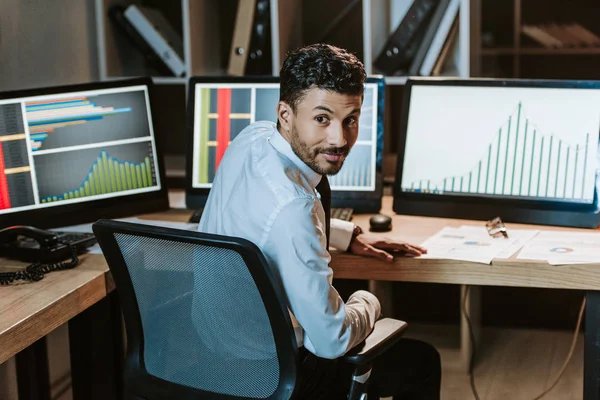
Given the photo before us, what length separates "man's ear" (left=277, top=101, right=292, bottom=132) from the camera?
63.0 inches

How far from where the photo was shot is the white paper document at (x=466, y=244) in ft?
6.53

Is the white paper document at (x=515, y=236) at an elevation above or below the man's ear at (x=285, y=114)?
below

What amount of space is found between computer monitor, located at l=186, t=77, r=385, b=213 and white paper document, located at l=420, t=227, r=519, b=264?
32 centimetres

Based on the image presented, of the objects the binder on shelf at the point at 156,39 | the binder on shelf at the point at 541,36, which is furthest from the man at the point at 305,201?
the binder on shelf at the point at 541,36

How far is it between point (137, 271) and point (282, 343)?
12.3 inches

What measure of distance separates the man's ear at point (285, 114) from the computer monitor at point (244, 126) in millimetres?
833

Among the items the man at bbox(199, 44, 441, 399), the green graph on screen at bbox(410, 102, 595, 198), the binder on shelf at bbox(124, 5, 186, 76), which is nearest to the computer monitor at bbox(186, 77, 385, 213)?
the green graph on screen at bbox(410, 102, 595, 198)

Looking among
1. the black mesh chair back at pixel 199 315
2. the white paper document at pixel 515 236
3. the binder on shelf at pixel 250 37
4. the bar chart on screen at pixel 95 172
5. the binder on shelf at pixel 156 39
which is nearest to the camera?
the black mesh chair back at pixel 199 315

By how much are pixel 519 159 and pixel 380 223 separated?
1.42ft

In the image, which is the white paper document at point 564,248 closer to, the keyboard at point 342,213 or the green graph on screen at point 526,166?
the green graph on screen at point 526,166

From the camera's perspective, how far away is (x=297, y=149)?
1614 millimetres

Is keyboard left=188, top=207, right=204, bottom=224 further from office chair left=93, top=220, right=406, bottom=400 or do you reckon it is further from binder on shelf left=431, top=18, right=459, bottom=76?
binder on shelf left=431, top=18, right=459, bottom=76

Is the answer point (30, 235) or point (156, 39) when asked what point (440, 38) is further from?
point (30, 235)

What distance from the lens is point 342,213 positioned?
2.38 m
